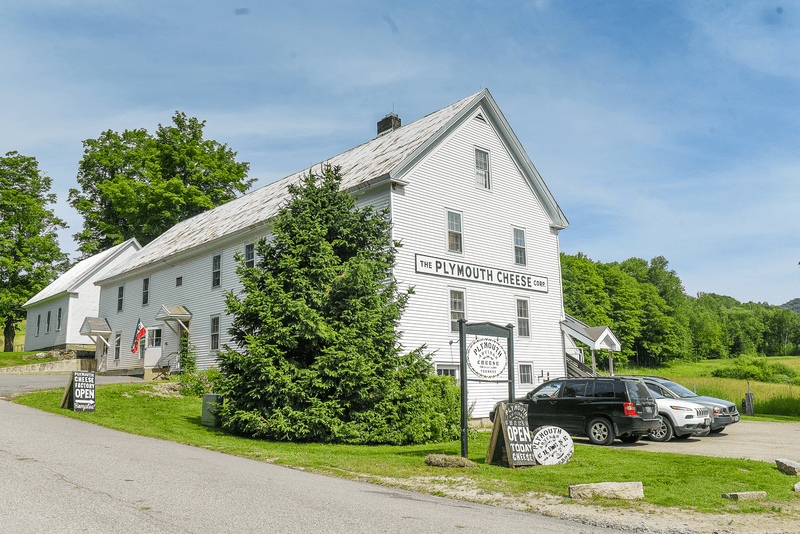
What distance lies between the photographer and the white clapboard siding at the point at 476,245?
2016 centimetres

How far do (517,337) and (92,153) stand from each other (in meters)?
39.1

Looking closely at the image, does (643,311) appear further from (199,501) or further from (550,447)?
(199,501)

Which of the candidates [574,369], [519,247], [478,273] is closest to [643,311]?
[574,369]

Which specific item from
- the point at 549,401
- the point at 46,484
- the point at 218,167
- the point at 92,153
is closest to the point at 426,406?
the point at 549,401

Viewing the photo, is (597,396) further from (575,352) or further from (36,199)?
(36,199)

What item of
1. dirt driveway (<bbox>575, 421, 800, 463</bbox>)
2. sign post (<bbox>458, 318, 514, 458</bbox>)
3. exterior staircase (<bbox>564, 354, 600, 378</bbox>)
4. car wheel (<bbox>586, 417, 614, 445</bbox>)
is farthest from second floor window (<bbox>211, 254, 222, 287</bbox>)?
car wheel (<bbox>586, 417, 614, 445</bbox>)

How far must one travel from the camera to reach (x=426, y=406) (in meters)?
14.8

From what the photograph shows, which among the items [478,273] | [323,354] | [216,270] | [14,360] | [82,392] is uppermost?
[216,270]

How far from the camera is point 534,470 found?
34.1 ft

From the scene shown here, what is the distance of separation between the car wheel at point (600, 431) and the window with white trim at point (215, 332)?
54.7 ft

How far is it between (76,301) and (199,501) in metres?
39.9

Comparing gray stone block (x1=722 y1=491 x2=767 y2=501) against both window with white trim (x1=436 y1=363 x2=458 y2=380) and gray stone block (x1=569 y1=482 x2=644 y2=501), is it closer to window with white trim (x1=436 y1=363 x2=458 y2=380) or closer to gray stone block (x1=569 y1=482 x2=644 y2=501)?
gray stone block (x1=569 y1=482 x2=644 y2=501)

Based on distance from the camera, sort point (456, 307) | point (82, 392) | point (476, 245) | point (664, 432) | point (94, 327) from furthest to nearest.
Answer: point (94, 327), point (476, 245), point (456, 307), point (82, 392), point (664, 432)

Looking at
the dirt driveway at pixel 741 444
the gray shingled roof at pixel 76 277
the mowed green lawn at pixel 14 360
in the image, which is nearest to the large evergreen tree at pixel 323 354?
the dirt driveway at pixel 741 444
